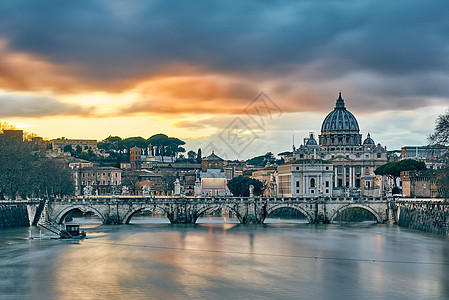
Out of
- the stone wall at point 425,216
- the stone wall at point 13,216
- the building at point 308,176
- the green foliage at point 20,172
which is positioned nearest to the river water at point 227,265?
the stone wall at point 425,216

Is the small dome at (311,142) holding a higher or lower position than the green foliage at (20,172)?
higher

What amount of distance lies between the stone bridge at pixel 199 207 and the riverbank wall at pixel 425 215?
142 inches

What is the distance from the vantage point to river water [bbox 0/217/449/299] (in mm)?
39594

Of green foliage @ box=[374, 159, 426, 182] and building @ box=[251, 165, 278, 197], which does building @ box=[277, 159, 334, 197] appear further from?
green foliage @ box=[374, 159, 426, 182]

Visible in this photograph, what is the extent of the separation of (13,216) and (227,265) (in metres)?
35.9

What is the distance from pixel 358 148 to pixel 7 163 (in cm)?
13100

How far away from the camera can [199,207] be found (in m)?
81.6

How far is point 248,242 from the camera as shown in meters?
62.9

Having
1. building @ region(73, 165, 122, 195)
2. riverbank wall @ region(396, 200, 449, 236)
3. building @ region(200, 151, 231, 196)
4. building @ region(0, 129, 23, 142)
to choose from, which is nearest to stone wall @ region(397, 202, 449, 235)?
riverbank wall @ region(396, 200, 449, 236)

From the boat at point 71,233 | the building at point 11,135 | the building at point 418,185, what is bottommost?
the boat at point 71,233

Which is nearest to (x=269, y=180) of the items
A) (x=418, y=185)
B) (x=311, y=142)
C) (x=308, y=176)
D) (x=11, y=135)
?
(x=311, y=142)

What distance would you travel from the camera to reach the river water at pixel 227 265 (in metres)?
39.6

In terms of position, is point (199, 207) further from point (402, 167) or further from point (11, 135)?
point (402, 167)

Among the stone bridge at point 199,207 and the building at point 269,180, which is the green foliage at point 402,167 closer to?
the stone bridge at point 199,207
